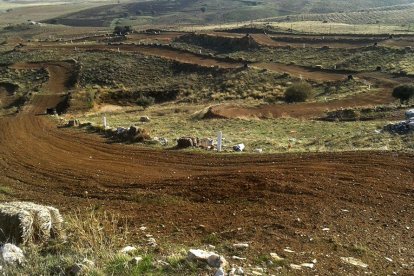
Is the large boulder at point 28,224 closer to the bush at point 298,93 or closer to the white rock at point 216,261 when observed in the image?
the white rock at point 216,261

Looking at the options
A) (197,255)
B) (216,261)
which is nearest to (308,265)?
(216,261)

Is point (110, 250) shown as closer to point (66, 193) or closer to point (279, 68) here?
point (66, 193)

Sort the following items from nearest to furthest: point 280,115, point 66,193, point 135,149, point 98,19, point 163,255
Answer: point 163,255 → point 66,193 → point 135,149 → point 280,115 → point 98,19

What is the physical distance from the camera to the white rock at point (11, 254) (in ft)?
26.3

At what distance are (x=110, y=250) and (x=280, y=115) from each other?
3070cm

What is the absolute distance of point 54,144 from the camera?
72.8 ft

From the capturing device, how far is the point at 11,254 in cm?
816

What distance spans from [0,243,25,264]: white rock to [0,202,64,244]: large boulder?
0.42 metres

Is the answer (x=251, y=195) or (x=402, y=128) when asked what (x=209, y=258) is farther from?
(x=402, y=128)

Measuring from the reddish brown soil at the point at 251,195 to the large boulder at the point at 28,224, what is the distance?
2.16 metres

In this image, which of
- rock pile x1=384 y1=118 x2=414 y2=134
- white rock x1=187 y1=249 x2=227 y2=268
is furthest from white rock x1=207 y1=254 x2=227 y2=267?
rock pile x1=384 y1=118 x2=414 y2=134

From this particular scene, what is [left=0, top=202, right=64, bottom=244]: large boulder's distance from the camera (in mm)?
8992

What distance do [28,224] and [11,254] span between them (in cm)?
99

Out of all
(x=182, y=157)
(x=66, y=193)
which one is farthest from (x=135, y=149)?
(x=66, y=193)
